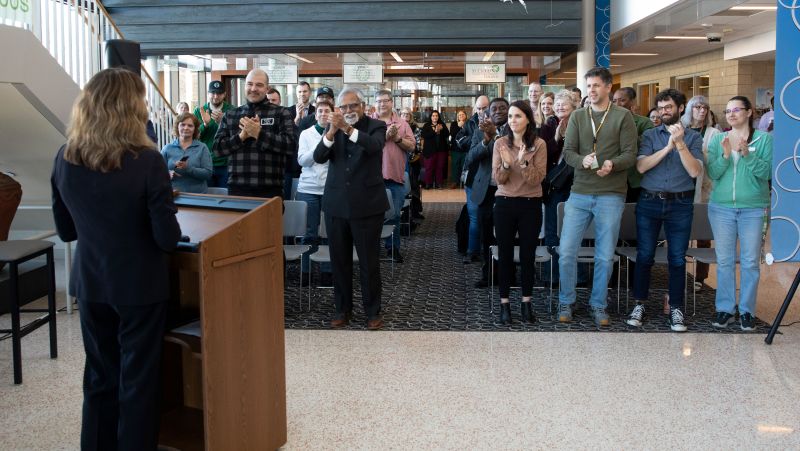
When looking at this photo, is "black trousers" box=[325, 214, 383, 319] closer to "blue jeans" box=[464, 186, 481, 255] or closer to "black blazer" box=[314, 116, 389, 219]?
"black blazer" box=[314, 116, 389, 219]

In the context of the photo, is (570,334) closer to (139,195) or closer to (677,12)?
(139,195)

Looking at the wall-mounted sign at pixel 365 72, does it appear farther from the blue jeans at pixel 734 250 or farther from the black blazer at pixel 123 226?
the black blazer at pixel 123 226

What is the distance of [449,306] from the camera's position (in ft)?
22.5

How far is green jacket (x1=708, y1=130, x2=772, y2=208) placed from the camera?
5.88 metres

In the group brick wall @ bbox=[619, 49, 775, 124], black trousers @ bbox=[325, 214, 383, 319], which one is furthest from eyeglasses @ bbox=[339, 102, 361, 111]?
brick wall @ bbox=[619, 49, 775, 124]

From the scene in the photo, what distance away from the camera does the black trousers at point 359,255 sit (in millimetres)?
5930

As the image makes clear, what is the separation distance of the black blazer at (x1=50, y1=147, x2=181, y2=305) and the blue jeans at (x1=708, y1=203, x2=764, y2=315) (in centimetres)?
433

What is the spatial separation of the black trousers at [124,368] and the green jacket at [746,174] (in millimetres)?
4312

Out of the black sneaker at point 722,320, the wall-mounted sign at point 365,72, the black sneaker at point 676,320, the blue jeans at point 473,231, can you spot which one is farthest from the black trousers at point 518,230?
the wall-mounted sign at point 365,72

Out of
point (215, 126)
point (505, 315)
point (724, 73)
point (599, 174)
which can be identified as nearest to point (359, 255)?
point (505, 315)

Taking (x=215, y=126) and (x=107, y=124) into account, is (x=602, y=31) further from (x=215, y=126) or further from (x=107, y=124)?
(x=107, y=124)

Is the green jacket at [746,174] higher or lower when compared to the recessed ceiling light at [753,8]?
lower

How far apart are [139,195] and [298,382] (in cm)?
208

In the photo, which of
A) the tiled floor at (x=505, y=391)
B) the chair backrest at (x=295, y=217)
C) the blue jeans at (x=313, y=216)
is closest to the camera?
the tiled floor at (x=505, y=391)
